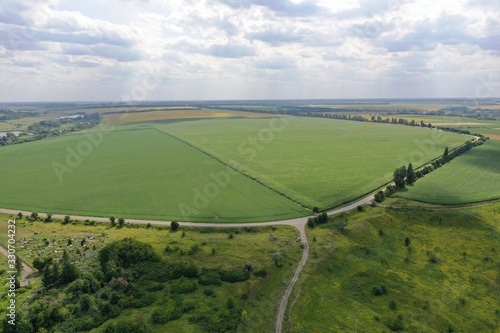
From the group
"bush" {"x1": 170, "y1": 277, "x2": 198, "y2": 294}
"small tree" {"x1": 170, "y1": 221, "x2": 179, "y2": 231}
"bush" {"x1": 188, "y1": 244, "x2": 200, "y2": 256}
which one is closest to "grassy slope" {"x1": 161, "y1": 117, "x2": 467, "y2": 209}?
"small tree" {"x1": 170, "y1": 221, "x2": 179, "y2": 231}

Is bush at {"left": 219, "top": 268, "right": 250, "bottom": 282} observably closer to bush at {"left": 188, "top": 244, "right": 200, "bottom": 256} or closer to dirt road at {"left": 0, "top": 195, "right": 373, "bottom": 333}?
dirt road at {"left": 0, "top": 195, "right": 373, "bottom": 333}

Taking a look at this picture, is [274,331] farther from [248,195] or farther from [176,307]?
[248,195]

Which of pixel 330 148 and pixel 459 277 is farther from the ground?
pixel 330 148

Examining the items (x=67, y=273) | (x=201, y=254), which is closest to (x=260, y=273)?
(x=201, y=254)

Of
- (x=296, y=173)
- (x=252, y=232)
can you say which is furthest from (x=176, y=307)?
(x=296, y=173)

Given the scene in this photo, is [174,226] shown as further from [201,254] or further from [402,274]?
[402,274]
